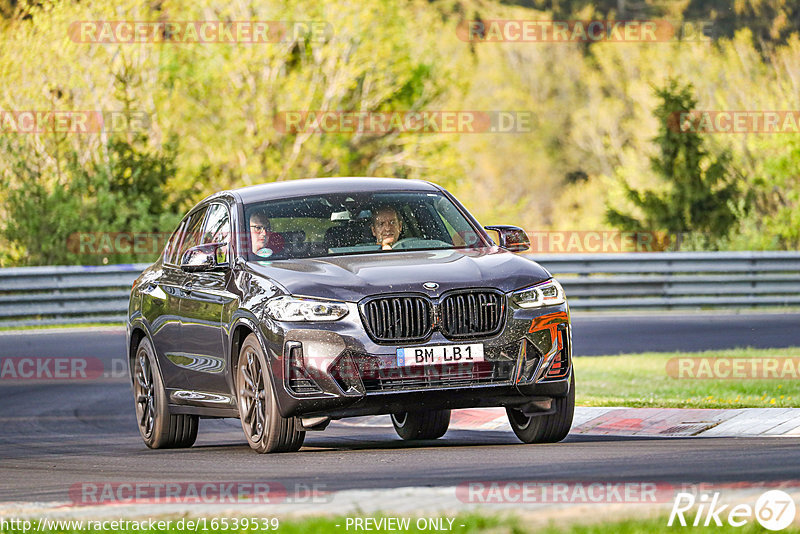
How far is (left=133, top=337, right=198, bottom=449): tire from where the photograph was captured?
11977 millimetres

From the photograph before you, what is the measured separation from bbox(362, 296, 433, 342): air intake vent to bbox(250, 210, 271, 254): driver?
143 cm

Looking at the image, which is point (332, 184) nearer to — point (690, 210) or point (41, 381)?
point (41, 381)

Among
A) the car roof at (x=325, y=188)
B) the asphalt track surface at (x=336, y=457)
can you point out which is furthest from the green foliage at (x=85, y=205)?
the car roof at (x=325, y=188)

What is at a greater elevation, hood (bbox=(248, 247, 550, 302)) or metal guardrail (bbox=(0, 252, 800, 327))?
hood (bbox=(248, 247, 550, 302))

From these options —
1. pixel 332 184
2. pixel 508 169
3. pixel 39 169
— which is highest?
pixel 332 184

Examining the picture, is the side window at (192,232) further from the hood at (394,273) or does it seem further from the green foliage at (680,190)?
the green foliage at (680,190)

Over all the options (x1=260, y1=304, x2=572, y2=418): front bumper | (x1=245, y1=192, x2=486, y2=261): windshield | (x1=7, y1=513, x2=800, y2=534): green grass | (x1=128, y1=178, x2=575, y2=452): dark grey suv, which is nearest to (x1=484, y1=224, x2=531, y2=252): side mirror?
(x1=128, y1=178, x2=575, y2=452): dark grey suv

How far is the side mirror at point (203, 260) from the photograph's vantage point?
10.8 m

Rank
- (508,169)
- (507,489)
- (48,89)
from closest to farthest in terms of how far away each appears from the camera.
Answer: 1. (507,489)
2. (48,89)
3. (508,169)

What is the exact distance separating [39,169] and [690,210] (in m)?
14.8

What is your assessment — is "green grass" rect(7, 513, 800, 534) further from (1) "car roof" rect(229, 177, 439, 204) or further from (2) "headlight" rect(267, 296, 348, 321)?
(1) "car roof" rect(229, 177, 439, 204)

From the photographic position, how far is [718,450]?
9.68 metres

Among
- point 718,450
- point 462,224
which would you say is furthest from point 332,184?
point 718,450

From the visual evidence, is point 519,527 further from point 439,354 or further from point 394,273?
point 394,273
